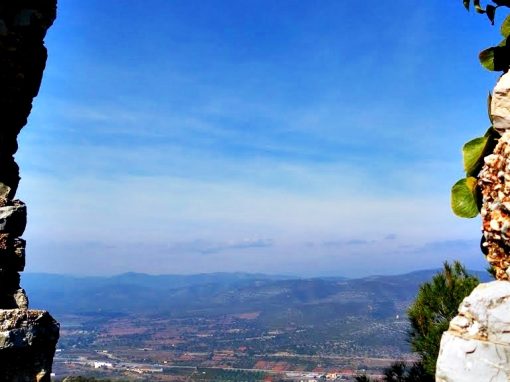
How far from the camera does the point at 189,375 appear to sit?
9856 centimetres

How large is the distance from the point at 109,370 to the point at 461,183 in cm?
10958

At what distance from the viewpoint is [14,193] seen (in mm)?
6320

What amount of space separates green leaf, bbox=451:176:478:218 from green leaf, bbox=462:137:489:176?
0.23ft

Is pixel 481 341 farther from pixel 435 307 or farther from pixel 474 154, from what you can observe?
pixel 435 307

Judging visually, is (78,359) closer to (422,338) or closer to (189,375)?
(189,375)

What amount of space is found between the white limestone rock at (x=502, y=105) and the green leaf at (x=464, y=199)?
53 cm

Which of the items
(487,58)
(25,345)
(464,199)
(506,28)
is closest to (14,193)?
(25,345)

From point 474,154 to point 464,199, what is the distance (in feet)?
1.20

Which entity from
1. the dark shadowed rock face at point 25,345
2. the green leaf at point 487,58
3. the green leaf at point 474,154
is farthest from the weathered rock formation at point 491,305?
the dark shadowed rock face at point 25,345

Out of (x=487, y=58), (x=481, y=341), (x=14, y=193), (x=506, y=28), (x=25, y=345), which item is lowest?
(x=25, y=345)

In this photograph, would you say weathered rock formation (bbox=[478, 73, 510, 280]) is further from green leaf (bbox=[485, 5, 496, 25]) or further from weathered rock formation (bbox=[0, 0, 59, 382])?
weathered rock formation (bbox=[0, 0, 59, 382])

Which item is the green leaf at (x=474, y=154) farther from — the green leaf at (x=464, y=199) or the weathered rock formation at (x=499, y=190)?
the weathered rock formation at (x=499, y=190)

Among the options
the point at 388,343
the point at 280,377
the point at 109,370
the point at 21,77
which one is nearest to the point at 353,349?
the point at 388,343

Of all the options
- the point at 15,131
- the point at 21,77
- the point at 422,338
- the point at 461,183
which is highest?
the point at 21,77
